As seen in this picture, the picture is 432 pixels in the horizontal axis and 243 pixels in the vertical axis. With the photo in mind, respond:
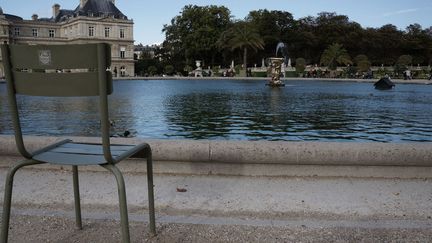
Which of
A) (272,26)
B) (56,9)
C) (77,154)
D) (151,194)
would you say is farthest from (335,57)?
(77,154)

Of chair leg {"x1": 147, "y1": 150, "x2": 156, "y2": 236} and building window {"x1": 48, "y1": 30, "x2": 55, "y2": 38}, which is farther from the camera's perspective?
building window {"x1": 48, "y1": 30, "x2": 55, "y2": 38}


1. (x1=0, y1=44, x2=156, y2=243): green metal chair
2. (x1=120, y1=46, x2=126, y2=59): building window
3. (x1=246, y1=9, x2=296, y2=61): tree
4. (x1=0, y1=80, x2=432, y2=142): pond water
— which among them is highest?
(x1=246, y1=9, x2=296, y2=61): tree

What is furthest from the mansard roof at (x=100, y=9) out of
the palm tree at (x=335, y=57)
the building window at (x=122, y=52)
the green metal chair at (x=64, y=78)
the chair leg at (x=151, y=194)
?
the green metal chair at (x=64, y=78)

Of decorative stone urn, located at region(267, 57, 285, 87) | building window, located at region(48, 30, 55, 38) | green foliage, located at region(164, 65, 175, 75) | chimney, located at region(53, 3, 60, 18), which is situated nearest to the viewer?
decorative stone urn, located at region(267, 57, 285, 87)

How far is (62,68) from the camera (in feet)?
7.52

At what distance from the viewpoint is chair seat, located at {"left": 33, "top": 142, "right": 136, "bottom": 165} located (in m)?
2.48

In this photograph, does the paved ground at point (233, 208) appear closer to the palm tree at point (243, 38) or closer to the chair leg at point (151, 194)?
the chair leg at point (151, 194)

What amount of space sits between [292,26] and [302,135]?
75657 mm

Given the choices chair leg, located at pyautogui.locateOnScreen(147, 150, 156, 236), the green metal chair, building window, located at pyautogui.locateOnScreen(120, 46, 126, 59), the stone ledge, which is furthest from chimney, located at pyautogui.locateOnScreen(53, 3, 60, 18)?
the green metal chair

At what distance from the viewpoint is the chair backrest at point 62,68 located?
7.48ft

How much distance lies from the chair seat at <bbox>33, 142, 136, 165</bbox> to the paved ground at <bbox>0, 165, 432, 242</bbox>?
0.61 meters

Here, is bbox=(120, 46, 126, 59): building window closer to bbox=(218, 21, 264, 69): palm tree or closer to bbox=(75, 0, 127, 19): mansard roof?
bbox=(75, 0, 127, 19): mansard roof

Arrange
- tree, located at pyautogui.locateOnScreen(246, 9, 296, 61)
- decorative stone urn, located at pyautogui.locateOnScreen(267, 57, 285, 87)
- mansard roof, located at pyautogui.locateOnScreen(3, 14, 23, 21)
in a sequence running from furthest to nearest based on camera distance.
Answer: mansard roof, located at pyautogui.locateOnScreen(3, 14, 23, 21) → tree, located at pyautogui.locateOnScreen(246, 9, 296, 61) → decorative stone urn, located at pyautogui.locateOnScreen(267, 57, 285, 87)

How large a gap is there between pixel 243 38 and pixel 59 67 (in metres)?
68.4
